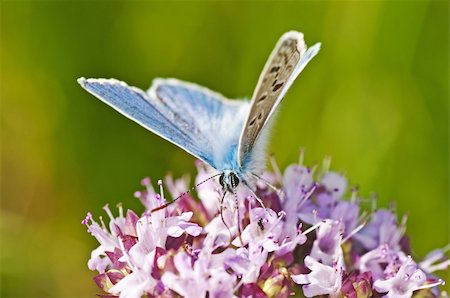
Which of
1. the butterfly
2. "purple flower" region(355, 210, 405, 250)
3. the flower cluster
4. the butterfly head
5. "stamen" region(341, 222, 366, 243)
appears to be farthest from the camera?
"purple flower" region(355, 210, 405, 250)

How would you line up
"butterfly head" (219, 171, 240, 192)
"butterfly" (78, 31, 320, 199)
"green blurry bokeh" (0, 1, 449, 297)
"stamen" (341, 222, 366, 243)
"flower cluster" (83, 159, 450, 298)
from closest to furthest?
"flower cluster" (83, 159, 450, 298)
"butterfly" (78, 31, 320, 199)
"butterfly head" (219, 171, 240, 192)
"stamen" (341, 222, 366, 243)
"green blurry bokeh" (0, 1, 449, 297)

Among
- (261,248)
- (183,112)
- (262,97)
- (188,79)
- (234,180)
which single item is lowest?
(261,248)

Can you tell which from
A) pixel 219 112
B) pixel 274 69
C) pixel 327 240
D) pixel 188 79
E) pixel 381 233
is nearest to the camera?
pixel 274 69

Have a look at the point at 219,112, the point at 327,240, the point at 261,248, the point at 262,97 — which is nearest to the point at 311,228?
the point at 327,240

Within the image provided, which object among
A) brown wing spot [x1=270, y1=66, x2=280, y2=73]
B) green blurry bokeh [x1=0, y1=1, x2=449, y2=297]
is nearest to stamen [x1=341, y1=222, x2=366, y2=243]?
brown wing spot [x1=270, y1=66, x2=280, y2=73]

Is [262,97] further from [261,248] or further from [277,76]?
[261,248]

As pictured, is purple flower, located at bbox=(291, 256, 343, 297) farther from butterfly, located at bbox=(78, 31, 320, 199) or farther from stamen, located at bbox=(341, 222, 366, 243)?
butterfly, located at bbox=(78, 31, 320, 199)

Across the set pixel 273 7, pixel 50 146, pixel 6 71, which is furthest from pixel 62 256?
pixel 273 7
